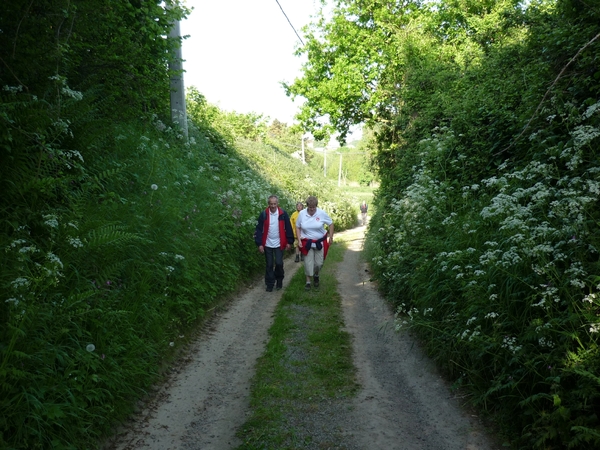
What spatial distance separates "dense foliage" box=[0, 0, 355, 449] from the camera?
395cm

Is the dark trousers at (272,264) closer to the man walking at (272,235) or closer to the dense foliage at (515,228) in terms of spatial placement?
the man walking at (272,235)

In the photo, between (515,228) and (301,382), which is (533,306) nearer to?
(515,228)

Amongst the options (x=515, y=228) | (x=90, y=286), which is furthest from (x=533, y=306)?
(x=90, y=286)

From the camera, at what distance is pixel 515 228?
16.9 ft

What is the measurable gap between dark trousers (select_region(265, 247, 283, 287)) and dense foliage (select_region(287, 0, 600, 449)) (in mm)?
2505

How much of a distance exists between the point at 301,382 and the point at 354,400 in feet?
2.28

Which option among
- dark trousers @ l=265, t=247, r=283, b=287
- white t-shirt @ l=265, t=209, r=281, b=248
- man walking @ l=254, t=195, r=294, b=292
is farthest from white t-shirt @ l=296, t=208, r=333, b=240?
dark trousers @ l=265, t=247, r=283, b=287

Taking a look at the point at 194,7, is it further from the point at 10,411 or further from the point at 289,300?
the point at 10,411

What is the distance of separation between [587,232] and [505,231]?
1083 mm

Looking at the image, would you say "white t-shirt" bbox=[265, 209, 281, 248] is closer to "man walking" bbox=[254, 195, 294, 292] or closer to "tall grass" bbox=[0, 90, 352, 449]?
"man walking" bbox=[254, 195, 294, 292]

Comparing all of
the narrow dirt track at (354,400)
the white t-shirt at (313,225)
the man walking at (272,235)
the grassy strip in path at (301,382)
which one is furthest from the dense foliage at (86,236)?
the white t-shirt at (313,225)

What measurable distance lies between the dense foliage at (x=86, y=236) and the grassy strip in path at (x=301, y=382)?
49.5 inches

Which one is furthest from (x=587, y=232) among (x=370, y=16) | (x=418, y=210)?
(x=370, y=16)

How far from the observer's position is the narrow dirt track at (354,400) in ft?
14.8
